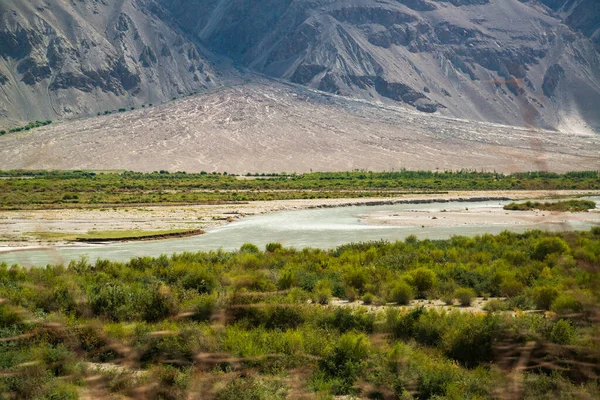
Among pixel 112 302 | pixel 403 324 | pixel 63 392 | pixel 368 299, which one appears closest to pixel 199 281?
pixel 112 302

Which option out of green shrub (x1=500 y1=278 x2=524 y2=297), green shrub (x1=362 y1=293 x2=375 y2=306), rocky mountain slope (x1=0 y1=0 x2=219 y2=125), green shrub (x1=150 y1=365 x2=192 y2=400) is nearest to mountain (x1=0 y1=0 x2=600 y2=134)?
rocky mountain slope (x1=0 y1=0 x2=219 y2=125)

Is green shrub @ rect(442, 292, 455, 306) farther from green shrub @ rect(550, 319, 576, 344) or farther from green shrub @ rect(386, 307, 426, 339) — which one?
green shrub @ rect(550, 319, 576, 344)

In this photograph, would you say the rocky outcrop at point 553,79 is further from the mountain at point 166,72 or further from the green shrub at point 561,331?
the green shrub at point 561,331

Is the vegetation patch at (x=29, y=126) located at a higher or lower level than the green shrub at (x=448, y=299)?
higher

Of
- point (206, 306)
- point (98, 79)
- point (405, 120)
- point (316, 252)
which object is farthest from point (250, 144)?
point (206, 306)

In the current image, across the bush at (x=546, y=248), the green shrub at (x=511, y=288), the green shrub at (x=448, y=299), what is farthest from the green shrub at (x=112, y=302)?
the bush at (x=546, y=248)

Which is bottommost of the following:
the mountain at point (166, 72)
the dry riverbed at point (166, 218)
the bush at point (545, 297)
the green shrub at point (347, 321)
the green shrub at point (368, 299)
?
the dry riverbed at point (166, 218)
